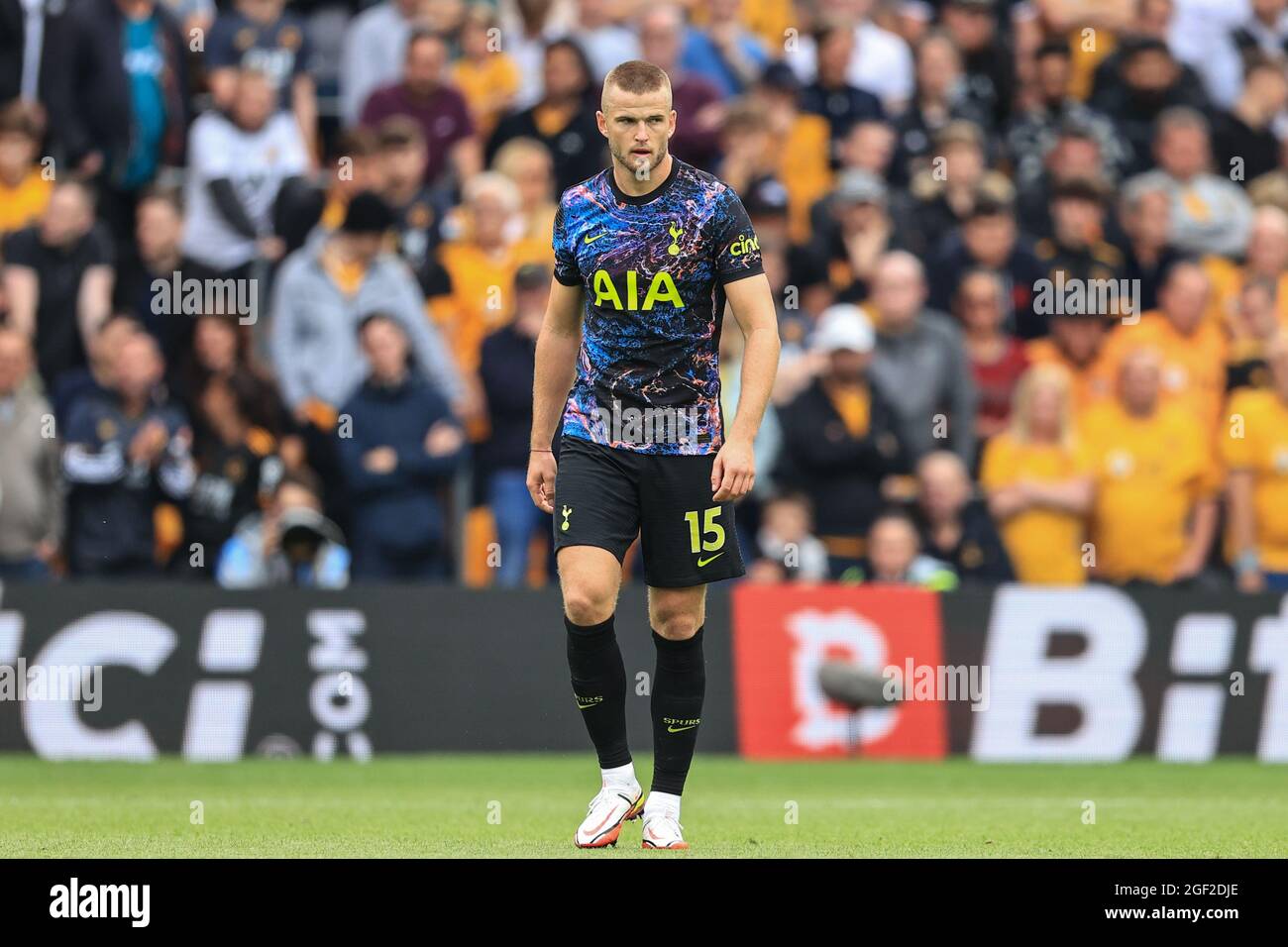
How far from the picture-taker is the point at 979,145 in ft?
57.1

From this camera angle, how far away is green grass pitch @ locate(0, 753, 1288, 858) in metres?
8.85

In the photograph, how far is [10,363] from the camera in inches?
587

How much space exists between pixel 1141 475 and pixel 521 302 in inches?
170

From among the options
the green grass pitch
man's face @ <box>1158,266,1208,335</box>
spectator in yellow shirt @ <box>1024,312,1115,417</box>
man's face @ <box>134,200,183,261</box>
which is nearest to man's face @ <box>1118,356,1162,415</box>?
spectator in yellow shirt @ <box>1024,312,1115,417</box>

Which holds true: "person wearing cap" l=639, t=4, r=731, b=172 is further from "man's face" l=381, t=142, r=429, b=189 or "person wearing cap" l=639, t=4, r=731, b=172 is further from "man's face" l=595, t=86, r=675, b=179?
"man's face" l=595, t=86, r=675, b=179

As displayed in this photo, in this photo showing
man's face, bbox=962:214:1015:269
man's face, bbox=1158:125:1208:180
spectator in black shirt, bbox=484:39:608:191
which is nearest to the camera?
man's face, bbox=962:214:1015:269

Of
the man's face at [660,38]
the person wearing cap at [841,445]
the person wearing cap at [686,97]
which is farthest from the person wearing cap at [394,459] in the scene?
the man's face at [660,38]

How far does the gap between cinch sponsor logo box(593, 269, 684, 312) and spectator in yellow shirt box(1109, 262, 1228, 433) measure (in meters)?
8.20

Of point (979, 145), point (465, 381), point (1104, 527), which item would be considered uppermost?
point (979, 145)

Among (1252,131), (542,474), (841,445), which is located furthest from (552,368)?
(1252,131)

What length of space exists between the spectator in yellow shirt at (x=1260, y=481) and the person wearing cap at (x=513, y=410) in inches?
187
